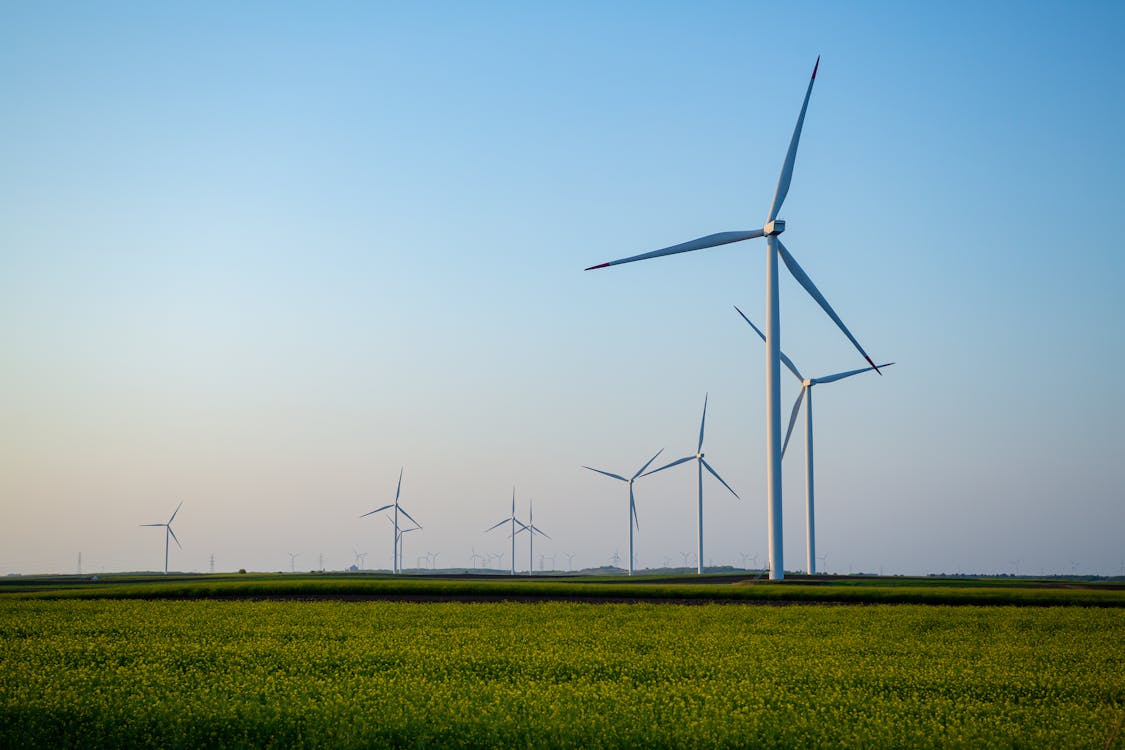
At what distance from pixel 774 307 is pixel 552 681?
50735 mm

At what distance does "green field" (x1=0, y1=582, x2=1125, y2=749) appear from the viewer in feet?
59.0

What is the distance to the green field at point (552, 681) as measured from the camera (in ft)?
59.0

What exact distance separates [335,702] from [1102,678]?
2248 centimetres

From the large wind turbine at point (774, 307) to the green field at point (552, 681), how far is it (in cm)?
2436

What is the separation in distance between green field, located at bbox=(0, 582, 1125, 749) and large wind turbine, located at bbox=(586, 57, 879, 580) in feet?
79.9

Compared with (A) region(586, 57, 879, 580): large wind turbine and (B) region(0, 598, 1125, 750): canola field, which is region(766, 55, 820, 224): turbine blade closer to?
(A) region(586, 57, 879, 580): large wind turbine

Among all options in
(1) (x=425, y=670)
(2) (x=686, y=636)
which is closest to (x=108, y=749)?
(1) (x=425, y=670)

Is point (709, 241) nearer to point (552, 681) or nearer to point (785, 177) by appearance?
point (785, 177)

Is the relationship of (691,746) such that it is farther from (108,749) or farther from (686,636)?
(686,636)

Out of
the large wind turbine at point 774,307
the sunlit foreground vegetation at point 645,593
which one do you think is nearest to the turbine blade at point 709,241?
the large wind turbine at point 774,307

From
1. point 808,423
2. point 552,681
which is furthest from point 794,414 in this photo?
point 552,681

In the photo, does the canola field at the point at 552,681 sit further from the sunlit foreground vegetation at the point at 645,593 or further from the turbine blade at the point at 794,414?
the turbine blade at the point at 794,414

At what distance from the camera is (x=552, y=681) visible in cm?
2381

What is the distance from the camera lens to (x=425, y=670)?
25594mm
